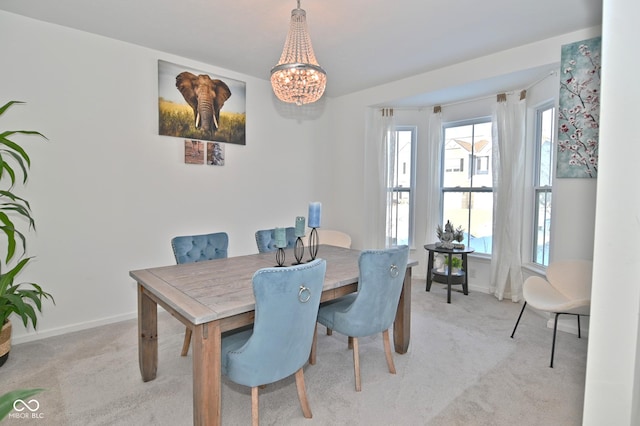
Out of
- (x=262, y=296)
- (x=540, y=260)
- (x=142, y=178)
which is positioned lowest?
(x=540, y=260)

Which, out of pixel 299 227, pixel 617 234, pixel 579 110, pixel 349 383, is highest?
pixel 579 110

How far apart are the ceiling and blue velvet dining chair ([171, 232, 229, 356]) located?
1.82 meters

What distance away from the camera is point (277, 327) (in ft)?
4.90

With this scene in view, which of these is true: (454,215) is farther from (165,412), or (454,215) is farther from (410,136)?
(165,412)

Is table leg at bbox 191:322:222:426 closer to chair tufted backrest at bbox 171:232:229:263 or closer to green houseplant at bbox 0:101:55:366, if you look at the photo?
chair tufted backrest at bbox 171:232:229:263

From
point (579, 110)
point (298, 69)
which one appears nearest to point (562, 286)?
point (579, 110)

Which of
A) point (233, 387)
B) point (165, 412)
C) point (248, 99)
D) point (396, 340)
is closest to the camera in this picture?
point (165, 412)

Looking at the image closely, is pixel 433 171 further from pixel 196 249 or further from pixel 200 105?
pixel 196 249

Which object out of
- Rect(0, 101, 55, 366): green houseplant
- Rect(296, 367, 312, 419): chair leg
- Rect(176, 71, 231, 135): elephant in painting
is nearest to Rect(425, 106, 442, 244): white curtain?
Rect(176, 71, 231, 135): elephant in painting

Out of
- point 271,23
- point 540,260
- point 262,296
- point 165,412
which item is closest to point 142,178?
point 271,23

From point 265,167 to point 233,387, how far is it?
9.05 feet

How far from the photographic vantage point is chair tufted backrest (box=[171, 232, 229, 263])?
8.32 feet

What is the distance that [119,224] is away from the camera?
10.3 ft

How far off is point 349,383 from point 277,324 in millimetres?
989
